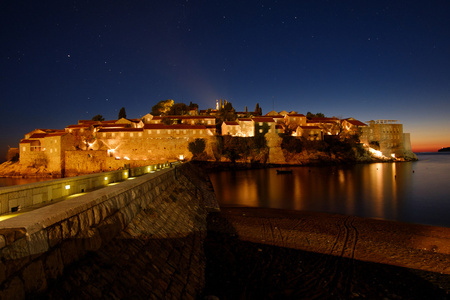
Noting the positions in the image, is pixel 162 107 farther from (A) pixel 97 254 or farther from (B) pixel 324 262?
(A) pixel 97 254

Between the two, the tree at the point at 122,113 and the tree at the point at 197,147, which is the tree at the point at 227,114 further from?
the tree at the point at 122,113

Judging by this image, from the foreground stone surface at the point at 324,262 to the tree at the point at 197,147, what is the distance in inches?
1718

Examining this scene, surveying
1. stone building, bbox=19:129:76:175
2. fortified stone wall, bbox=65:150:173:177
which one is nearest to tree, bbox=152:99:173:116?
stone building, bbox=19:129:76:175

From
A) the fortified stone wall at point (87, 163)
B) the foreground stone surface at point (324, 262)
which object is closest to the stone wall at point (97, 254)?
the foreground stone surface at point (324, 262)

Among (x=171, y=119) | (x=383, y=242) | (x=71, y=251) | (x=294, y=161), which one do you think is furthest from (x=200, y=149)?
(x=71, y=251)

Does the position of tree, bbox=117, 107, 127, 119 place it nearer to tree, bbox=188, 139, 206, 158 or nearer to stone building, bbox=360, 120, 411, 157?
tree, bbox=188, 139, 206, 158

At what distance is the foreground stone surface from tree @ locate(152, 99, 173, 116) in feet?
253

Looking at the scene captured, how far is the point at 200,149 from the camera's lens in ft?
184

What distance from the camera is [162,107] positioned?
282 feet

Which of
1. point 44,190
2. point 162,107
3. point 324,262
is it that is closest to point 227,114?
point 162,107

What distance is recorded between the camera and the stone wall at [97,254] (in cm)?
264

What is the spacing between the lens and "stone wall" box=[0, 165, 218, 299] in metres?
2.64

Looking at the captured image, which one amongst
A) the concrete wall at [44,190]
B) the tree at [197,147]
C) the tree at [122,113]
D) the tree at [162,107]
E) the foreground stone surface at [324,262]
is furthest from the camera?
the tree at [162,107]

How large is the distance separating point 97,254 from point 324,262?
25.2 ft
